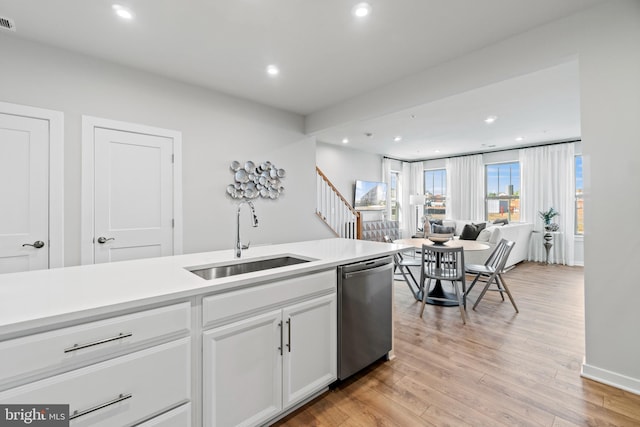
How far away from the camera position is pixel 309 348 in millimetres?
1821

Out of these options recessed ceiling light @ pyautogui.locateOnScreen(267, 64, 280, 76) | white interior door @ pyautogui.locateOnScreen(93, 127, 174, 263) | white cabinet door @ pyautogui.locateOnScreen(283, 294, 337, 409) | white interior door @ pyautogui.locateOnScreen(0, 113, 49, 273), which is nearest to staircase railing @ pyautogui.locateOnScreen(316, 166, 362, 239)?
recessed ceiling light @ pyautogui.locateOnScreen(267, 64, 280, 76)

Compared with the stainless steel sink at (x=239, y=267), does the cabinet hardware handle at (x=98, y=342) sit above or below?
below

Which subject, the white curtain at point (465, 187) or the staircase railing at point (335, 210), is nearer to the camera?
the staircase railing at point (335, 210)

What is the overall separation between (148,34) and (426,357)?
12.1 ft

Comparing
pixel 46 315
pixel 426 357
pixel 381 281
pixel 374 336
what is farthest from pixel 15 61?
pixel 426 357

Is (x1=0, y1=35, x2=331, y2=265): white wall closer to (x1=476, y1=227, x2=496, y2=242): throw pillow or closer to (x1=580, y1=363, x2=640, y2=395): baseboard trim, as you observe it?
(x1=476, y1=227, x2=496, y2=242): throw pillow

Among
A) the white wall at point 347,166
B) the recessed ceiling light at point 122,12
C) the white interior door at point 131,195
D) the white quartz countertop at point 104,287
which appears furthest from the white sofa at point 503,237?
the recessed ceiling light at point 122,12

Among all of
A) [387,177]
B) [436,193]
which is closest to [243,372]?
[387,177]

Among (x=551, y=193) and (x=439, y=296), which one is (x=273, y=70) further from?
(x=551, y=193)

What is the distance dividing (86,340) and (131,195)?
93.5 inches

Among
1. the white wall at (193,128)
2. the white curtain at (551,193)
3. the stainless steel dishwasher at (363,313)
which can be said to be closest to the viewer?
the stainless steel dishwasher at (363,313)

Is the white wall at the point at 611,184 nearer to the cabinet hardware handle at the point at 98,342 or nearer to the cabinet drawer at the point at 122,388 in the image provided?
the cabinet drawer at the point at 122,388

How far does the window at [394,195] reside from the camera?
337 inches

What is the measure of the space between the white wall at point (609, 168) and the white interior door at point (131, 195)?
12.8 ft
